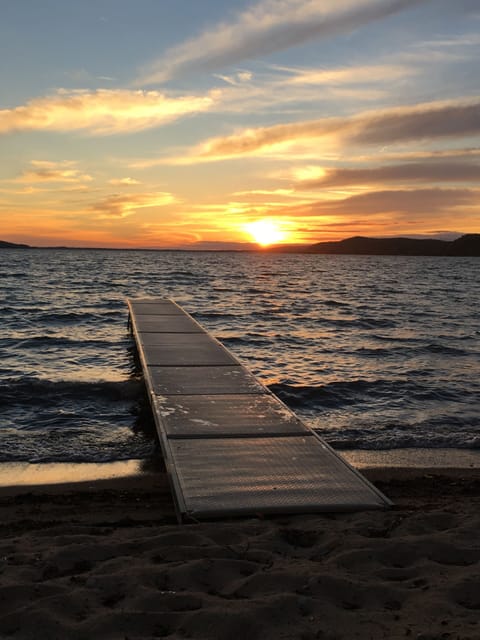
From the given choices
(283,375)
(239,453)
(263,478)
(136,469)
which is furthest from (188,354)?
(263,478)

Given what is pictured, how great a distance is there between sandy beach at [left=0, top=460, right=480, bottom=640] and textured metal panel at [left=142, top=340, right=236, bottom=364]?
5.30m

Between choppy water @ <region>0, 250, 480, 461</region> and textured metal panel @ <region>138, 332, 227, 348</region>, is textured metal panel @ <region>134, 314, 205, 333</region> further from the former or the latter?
choppy water @ <region>0, 250, 480, 461</region>

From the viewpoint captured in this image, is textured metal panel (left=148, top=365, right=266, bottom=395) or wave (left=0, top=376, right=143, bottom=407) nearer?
textured metal panel (left=148, top=365, right=266, bottom=395)

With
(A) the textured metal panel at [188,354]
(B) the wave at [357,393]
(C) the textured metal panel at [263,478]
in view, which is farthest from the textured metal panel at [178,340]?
(C) the textured metal panel at [263,478]

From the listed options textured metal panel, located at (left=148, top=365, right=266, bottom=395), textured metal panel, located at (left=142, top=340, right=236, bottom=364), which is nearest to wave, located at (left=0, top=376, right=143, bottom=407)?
textured metal panel, located at (left=142, top=340, right=236, bottom=364)

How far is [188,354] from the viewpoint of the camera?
11.7m

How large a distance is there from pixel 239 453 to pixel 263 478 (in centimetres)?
67

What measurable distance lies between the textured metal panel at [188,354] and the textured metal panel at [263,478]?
4528 mm

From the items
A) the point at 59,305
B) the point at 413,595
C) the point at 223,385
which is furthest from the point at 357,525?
the point at 59,305

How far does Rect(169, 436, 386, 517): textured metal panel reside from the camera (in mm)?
4965

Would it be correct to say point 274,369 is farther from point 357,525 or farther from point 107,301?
point 107,301

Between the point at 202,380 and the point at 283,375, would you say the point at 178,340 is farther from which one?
the point at 202,380

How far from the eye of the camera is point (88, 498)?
20.6 feet

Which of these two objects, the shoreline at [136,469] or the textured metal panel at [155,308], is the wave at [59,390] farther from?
the textured metal panel at [155,308]
